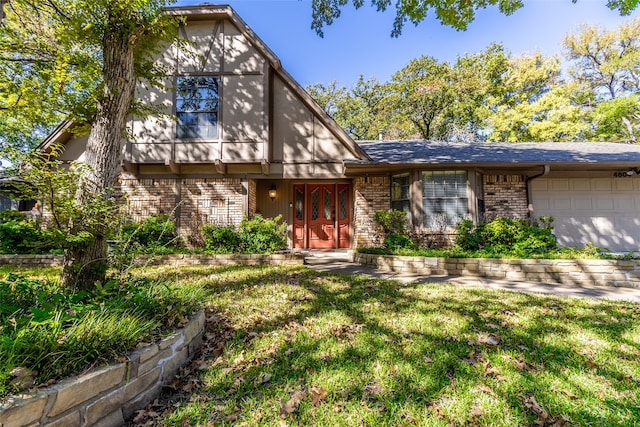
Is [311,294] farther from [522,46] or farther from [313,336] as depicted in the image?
[522,46]

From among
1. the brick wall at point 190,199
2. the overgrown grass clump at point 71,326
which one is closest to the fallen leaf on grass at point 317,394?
the overgrown grass clump at point 71,326

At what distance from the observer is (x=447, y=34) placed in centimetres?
718

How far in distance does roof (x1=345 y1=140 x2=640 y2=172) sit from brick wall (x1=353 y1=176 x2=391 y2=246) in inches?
32.5

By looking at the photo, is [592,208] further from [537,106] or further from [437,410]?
[537,106]

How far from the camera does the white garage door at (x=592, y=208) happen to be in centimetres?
844

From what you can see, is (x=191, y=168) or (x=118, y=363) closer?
(x=118, y=363)

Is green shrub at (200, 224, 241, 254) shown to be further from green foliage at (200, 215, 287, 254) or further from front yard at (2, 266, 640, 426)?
front yard at (2, 266, 640, 426)

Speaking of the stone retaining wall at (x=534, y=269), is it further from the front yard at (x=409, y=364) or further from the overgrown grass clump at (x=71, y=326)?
the overgrown grass clump at (x=71, y=326)

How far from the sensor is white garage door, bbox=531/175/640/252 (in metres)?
8.44

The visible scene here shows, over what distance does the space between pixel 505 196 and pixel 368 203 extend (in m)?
4.24

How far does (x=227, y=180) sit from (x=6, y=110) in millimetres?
4804

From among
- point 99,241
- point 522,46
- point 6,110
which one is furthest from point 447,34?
point 522,46

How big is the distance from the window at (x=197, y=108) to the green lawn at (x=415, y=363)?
6.17 meters

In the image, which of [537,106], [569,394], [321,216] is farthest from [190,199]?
[537,106]
